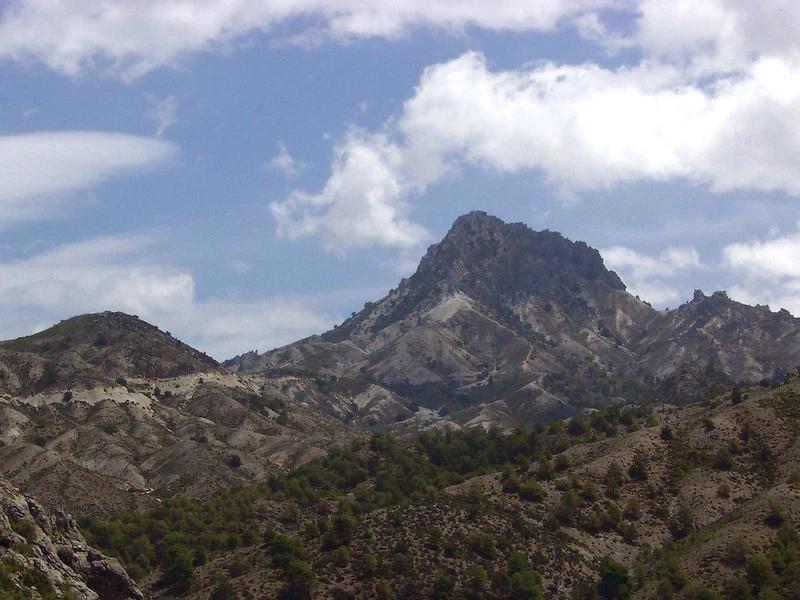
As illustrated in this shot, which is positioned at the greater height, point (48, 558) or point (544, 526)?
point (544, 526)

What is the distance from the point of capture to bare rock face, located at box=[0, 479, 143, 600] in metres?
63.3

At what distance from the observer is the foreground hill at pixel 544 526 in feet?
367

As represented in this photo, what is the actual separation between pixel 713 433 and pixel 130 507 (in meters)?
101

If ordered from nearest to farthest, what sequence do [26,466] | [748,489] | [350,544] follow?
[350,544] < [748,489] < [26,466]

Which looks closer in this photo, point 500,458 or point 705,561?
point 705,561

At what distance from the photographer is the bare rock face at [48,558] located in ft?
208

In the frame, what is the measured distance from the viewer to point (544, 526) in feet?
430

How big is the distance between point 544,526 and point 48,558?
76.5 m

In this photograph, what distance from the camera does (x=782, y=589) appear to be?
101125mm

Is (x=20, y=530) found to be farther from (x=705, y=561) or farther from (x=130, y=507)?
(x=130, y=507)

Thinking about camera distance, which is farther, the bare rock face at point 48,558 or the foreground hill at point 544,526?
the foreground hill at point 544,526

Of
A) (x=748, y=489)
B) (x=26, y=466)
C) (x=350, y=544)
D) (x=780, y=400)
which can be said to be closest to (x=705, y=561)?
(x=748, y=489)

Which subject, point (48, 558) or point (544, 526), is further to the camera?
point (544, 526)

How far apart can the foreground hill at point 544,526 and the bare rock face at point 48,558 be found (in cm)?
3680
